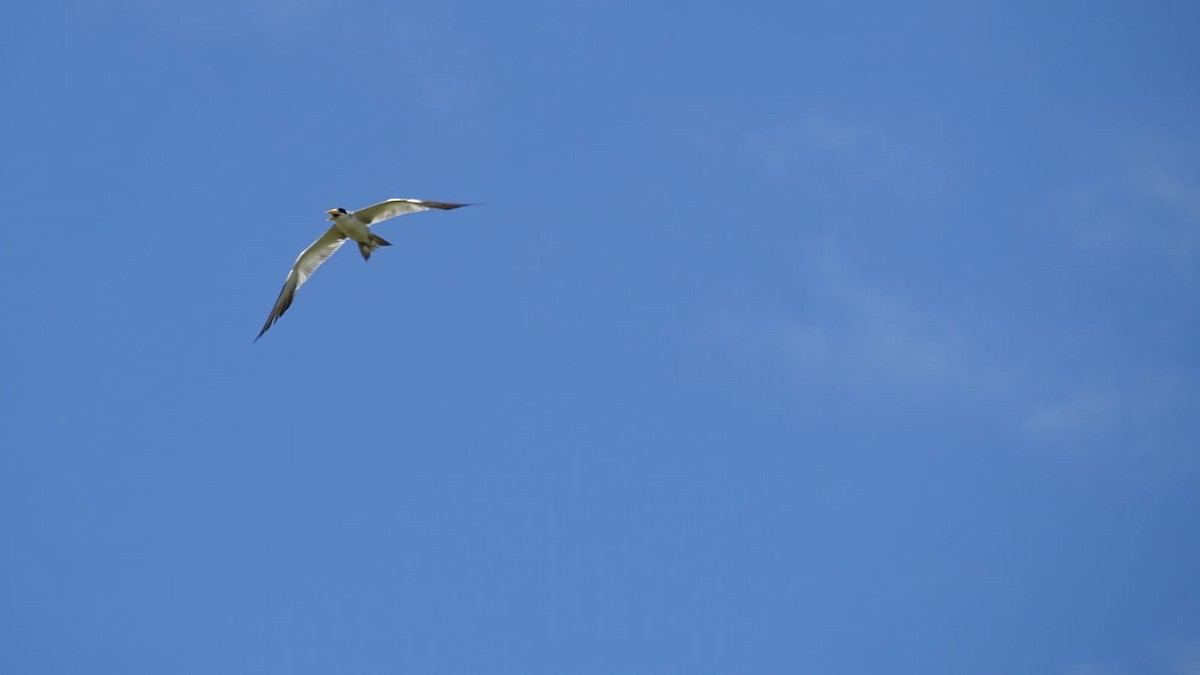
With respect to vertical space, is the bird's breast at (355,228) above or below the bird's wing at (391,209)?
below

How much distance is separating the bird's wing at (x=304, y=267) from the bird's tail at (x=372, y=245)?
1336 millimetres

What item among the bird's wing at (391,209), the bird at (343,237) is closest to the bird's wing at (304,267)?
the bird at (343,237)

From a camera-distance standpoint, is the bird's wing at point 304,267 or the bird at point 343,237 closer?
the bird at point 343,237

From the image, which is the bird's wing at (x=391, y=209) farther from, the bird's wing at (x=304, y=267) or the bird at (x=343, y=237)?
the bird's wing at (x=304, y=267)

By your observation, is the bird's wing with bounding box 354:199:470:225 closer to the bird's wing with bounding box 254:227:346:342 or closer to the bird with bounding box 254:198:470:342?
the bird with bounding box 254:198:470:342

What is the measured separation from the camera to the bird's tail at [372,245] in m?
28.0

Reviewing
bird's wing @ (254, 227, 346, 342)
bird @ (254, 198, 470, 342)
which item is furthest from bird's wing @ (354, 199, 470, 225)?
bird's wing @ (254, 227, 346, 342)

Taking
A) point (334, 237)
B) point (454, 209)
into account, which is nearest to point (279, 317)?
point (334, 237)

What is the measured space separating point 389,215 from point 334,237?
6.57 feet

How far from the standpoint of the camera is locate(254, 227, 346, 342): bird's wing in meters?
29.5

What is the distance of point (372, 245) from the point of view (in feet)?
92.6

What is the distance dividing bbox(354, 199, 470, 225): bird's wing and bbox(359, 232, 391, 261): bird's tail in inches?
15.9

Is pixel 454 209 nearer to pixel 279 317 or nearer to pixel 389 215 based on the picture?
pixel 389 215

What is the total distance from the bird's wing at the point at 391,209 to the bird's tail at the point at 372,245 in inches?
15.9
